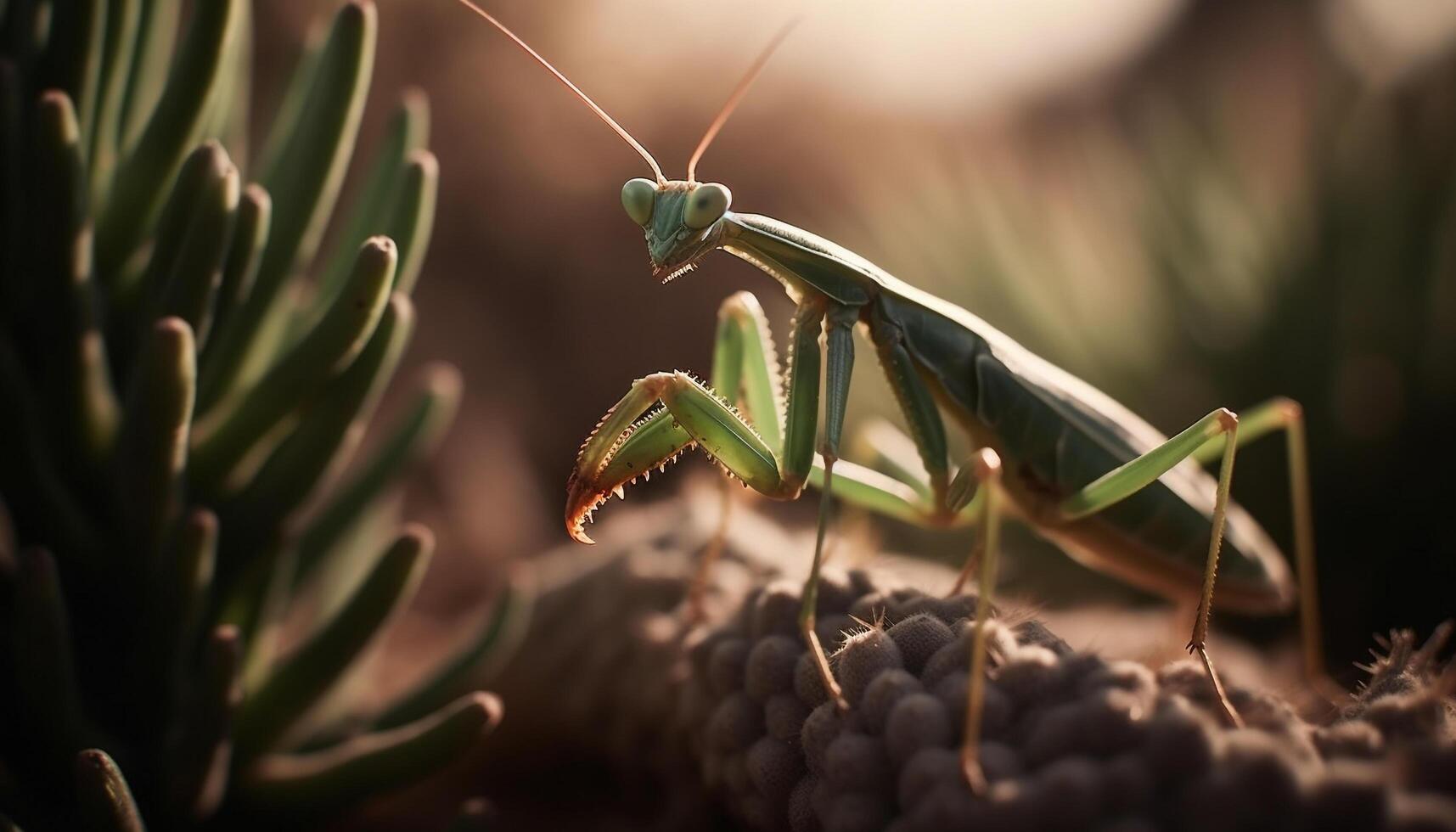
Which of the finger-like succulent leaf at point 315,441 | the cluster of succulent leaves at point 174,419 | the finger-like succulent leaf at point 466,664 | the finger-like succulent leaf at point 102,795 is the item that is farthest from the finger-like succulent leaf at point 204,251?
the finger-like succulent leaf at point 466,664

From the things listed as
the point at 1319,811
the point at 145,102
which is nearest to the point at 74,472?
the point at 145,102

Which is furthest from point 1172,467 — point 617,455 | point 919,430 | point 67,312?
point 67,312

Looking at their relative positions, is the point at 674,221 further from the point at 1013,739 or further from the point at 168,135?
the point at 1013,739

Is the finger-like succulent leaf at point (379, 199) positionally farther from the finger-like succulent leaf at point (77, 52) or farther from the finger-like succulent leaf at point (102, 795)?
the finger-like succulent leaf at point (102, 795)

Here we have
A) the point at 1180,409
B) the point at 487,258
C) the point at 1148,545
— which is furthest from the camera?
the point at 487,258

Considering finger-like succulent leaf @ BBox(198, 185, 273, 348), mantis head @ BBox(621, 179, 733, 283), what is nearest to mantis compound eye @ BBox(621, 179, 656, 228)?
mantis head @ BBox(621, 179, 733, 283)

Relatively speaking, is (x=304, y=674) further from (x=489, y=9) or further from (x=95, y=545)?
(x=489, y=9)

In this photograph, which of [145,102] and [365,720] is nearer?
[145,102]
